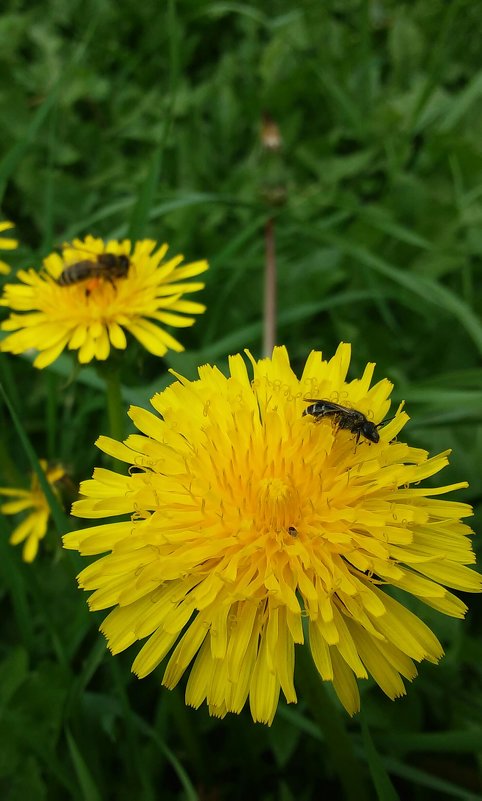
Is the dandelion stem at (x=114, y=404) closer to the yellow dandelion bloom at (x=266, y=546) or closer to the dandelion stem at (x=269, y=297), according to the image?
the yellow dandelion bloom at (x=266, y=546)

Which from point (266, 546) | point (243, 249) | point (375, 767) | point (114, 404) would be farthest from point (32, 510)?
point (243, 249)

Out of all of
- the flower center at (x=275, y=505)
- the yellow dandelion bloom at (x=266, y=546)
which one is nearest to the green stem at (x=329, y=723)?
the yellow dandelion bloom at (x=266, y=546)

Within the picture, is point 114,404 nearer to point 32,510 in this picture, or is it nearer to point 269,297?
point 32,510

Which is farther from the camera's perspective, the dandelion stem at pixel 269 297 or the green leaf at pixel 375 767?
the dandelion stem at pixel 269 297

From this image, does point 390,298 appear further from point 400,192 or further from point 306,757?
point 306,757

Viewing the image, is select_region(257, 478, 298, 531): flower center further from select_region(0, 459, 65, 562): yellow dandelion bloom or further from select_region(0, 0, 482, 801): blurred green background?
select_region(0, 459, 65, 562): yellow dandelion bloom

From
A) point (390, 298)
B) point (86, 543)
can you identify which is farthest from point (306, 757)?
point (390, 298)

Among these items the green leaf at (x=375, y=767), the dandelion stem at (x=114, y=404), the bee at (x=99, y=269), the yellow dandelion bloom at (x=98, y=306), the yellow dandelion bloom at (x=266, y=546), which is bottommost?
the green leaf at (x=375, y=767)
